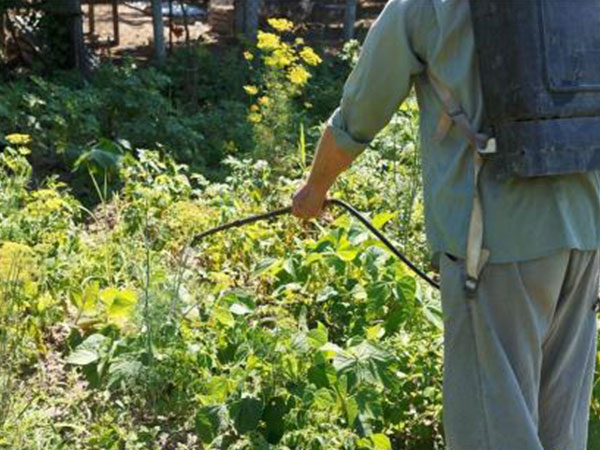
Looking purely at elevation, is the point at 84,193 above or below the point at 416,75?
below

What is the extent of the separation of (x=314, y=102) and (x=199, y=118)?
1.36 metres

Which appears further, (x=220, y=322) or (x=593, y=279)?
(x=220, y=322)

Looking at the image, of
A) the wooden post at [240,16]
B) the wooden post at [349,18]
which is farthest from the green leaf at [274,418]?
the wooden post at [240,16]

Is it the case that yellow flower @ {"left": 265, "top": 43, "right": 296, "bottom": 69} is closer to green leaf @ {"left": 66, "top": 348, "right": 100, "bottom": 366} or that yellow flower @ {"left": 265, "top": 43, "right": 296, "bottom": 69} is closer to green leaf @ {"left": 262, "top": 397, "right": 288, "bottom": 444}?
green leaf @ {"left": 66, "top": 348, "right": 100, "bottom": 366}

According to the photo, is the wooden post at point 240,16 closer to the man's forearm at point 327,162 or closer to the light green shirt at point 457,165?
the man's forearm at point 327,162

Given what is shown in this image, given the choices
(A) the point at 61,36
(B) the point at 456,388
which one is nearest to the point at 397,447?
(B) the point at 456,388

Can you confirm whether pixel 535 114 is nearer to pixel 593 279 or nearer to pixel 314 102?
pixel 593 279

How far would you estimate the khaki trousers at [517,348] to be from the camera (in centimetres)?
312

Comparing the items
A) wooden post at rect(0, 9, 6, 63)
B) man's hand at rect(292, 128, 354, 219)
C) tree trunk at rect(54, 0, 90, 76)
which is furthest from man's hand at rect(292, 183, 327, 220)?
wooden post at rect(0, 9, 6, 63)

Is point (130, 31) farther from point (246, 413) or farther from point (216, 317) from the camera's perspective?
point (246, 413)

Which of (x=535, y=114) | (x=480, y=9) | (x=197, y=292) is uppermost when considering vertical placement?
(x=480, y=9)

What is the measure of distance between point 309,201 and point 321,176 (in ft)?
0.40

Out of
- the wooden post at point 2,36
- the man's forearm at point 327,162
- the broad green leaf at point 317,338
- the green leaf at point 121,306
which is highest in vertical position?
the man's forearm at point 327,162

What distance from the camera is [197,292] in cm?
496
